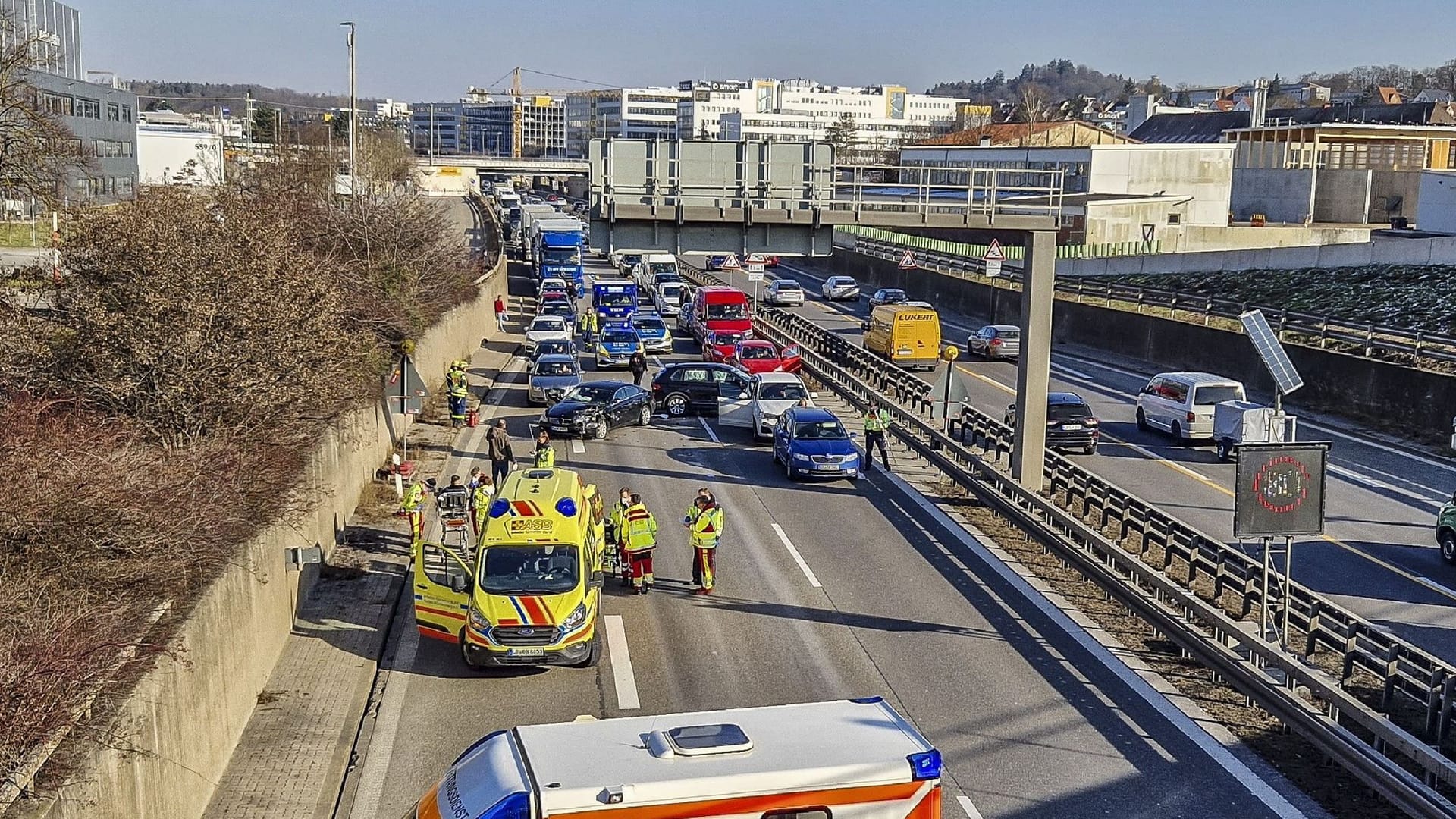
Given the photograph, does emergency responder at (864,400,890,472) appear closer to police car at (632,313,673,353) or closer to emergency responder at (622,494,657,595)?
emergency responder at (622,494,657,595)

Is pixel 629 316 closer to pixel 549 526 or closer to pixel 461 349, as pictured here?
pixel 461 349

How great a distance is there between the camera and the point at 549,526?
1719cm

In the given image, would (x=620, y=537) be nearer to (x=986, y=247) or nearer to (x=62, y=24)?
(x=986, y=247)

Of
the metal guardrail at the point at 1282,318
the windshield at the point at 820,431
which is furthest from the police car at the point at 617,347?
the metal guardrail at the point at 1282,318

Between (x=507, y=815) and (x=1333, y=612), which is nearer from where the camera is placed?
(x=507, y=815)

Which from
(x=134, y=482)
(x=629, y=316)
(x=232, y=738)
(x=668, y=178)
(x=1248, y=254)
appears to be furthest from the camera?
(x=1248, y=254)

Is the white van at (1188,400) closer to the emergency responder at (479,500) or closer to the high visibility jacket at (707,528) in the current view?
the high visibility jacket at (707,528)

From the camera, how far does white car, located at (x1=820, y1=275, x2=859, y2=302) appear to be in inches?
2753

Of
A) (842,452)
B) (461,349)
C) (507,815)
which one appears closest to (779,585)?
(842,452)

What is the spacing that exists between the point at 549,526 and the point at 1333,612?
9.03m

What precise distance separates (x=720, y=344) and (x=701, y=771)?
124 ft

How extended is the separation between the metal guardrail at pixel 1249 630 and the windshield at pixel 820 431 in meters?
1.97

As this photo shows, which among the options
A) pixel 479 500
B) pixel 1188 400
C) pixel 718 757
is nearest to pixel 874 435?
pixel 1188 400

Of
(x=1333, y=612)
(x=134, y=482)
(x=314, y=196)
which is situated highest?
(x=314, y=196)
